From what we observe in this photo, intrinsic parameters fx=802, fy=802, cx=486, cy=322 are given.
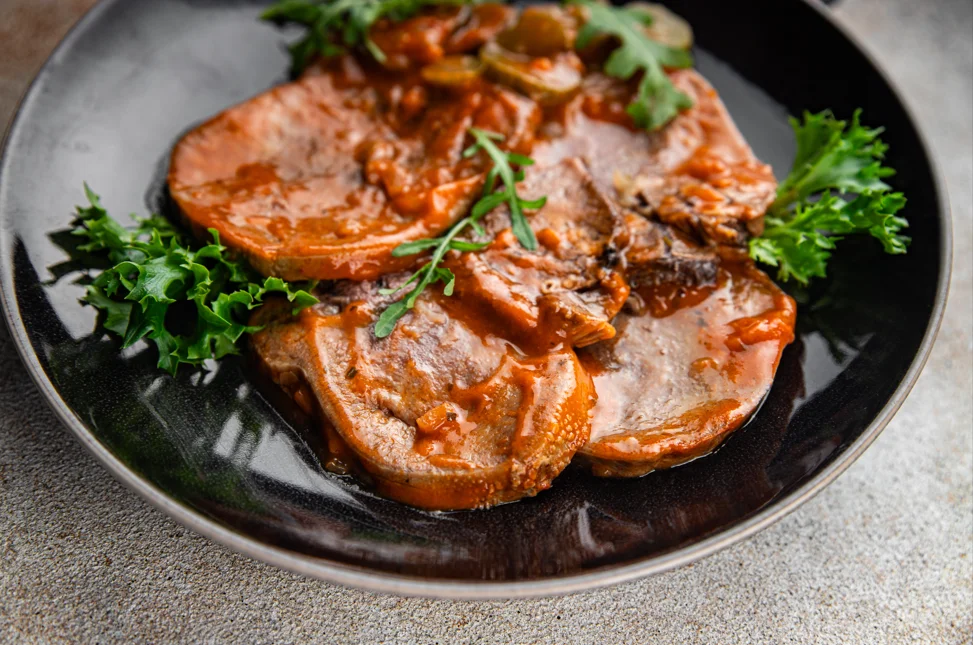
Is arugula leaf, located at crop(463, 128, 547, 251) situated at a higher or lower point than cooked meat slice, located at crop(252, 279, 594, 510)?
higher

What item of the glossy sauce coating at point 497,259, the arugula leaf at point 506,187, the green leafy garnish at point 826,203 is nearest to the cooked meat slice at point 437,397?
the glossy sauce coating at point 497,259

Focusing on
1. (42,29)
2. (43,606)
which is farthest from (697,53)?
(43,606)

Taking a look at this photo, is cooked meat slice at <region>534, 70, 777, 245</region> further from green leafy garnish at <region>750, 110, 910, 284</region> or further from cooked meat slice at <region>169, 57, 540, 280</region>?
cooked meat slice at <region>169, 57, 540, 280</region>

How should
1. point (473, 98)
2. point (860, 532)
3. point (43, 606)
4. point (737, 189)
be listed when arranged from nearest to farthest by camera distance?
point (43, 606) → point (860, 532) → point (737, 189) → point (473, 98)

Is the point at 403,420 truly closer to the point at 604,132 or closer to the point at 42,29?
the point at 604,132

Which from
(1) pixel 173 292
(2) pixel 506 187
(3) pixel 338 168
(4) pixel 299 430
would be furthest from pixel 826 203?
(1) pixel 173 292

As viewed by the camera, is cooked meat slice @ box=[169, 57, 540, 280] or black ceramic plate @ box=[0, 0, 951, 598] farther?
cooked meat slice @ box=[169, 57, 540, 280]

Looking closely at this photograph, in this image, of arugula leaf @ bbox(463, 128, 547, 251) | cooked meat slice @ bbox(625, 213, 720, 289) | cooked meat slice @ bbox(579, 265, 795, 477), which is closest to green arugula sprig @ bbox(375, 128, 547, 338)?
arugula leaf @ bbox(463, 128, 547, 251)

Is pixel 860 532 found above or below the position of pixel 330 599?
above
